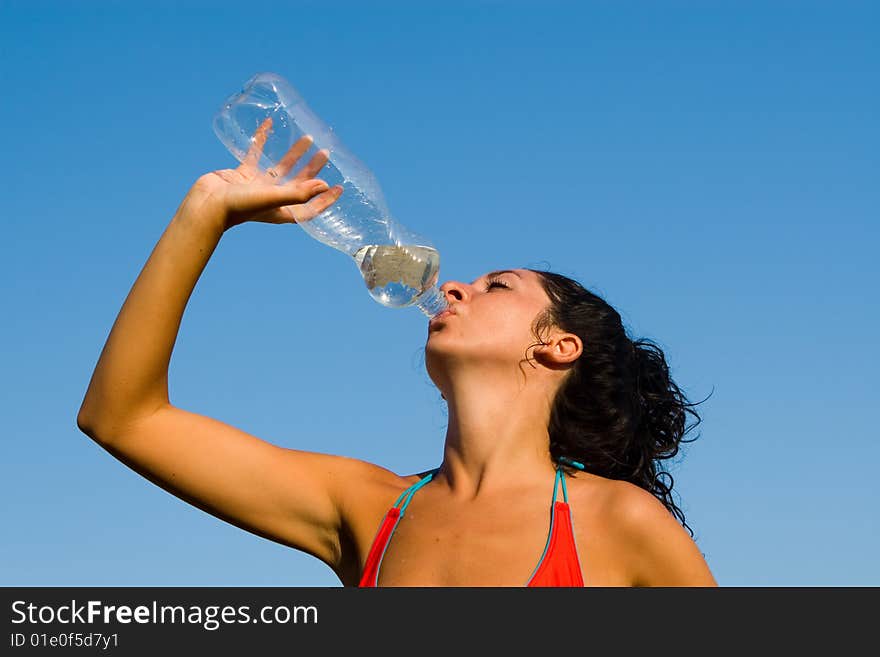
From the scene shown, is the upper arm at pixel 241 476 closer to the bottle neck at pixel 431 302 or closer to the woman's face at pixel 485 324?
the woman's face at pixel 485 324

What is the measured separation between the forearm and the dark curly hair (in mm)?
1577

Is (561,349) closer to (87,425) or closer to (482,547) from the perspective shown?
(482,547)

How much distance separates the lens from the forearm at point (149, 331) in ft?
14.1

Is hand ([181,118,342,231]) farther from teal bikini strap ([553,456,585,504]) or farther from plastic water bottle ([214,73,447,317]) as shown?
teal bikini strap ([553,456,585,504])

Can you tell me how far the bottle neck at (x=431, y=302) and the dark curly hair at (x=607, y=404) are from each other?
1.63 ft

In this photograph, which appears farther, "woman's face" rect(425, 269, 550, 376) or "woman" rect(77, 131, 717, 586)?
"woman's face" rect(425, 269, 550, 376)

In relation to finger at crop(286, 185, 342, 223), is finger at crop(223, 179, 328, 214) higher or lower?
lower

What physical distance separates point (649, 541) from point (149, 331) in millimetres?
2069

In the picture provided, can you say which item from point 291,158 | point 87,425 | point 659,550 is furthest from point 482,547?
point 291,158

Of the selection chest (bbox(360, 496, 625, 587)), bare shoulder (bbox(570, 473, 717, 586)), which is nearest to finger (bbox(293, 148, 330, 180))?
chest (bbox(360, 496, 625, 587))

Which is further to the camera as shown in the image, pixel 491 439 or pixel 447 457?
pixel 447 457

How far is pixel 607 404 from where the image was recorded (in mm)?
5184

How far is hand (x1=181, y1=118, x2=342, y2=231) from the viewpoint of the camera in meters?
4.42
